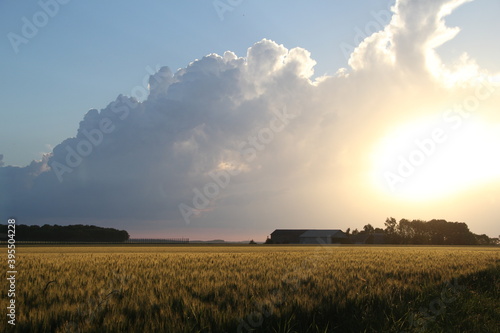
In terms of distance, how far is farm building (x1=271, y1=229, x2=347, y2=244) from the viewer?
140 metres

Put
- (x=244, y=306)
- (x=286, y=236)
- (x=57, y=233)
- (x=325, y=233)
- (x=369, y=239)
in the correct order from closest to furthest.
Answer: (x=244, y=306) → (x=57, y=233) → (x=286, y=236) → (x=325, y=233) → (x=369, y=239)

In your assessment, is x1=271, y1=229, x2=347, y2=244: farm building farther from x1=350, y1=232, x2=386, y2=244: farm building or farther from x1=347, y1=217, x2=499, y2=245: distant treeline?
x1=347, y1=217, x2=499, y2=245: distant treeline

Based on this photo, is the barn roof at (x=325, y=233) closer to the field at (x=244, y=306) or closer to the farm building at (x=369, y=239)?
the farm building at (x=369, y=239)

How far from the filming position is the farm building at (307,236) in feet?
460

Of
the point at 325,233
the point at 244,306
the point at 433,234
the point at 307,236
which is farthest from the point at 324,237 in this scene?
the point at 244,306

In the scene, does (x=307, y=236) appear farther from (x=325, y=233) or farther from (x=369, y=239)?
(x=369, y=239)

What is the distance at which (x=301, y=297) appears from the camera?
7.31 metres

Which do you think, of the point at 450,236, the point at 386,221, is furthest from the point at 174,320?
the point at 386,221

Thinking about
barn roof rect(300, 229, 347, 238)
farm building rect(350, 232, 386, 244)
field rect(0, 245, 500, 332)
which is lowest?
farm building rect(350, 232, 386, 244)

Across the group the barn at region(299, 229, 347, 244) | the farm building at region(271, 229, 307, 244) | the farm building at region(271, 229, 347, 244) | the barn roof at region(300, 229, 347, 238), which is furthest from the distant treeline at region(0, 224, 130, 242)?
the barn roof at region(300, 229, 347, 238)

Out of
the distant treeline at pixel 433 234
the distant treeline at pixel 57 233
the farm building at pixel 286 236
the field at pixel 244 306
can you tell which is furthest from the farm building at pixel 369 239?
the field at pixel 244 306

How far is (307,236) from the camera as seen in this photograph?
142000 mm

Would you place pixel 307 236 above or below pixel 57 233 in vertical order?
below

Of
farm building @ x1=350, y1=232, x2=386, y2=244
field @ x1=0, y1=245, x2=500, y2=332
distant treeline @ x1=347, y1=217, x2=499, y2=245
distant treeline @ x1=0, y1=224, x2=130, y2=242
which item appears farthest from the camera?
farm building @ x1=350, y1=232, x2=386, y2=244
